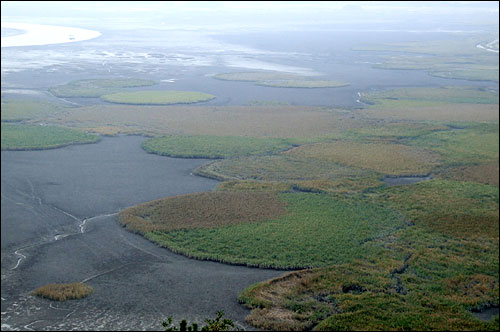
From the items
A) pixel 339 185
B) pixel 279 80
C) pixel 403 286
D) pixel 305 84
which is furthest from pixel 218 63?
pixel 403 286

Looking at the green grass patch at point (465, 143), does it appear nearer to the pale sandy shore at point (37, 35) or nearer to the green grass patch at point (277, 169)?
the green grass patch at point (277, 169)

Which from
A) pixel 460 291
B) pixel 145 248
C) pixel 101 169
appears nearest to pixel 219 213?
pixel 145 248

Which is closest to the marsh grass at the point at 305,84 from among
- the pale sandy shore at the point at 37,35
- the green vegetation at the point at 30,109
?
the pale sandy shore at the point at 37,35

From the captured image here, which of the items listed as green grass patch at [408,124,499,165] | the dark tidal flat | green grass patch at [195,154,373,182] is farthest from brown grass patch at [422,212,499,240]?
green grass patch at [408,124,499,165]

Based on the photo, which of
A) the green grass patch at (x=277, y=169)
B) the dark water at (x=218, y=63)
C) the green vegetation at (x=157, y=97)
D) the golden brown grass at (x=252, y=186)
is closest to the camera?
the golden brown grass at (x=252, y=186)

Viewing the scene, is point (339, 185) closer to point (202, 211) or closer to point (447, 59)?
point (202, 211)
